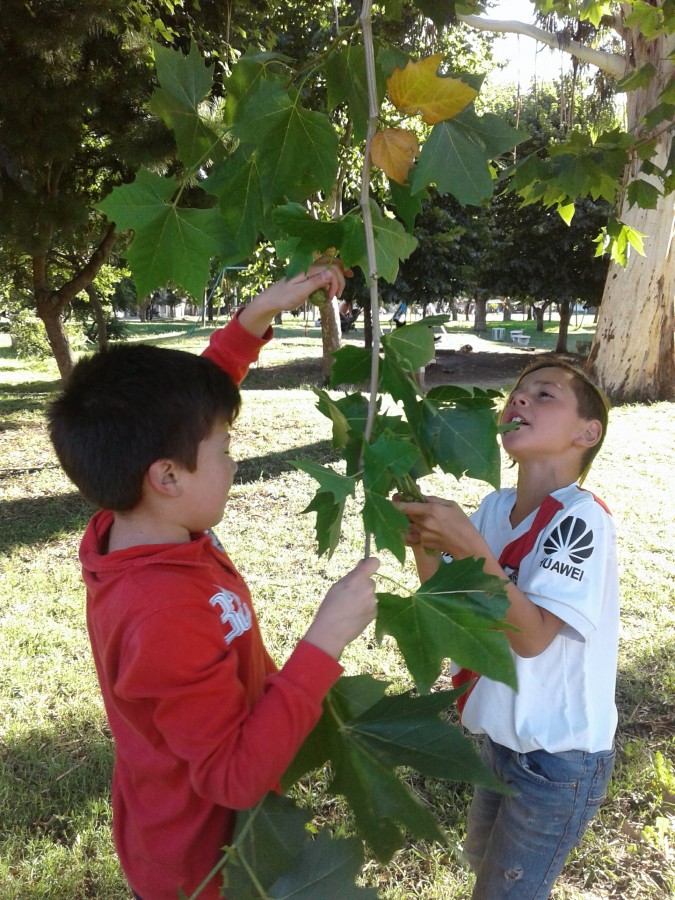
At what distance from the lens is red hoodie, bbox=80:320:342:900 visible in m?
0.93

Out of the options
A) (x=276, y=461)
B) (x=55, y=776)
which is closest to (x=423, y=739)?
(x=55, y=776)

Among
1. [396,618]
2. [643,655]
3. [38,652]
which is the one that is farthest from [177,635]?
[643,655]

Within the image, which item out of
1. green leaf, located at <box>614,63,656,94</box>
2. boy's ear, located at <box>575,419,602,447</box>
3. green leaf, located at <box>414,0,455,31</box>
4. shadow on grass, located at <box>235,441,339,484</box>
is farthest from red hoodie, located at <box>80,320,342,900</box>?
shadow on grass, located at <box>235,441,339,484</box>

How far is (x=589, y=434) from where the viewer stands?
1591 mm

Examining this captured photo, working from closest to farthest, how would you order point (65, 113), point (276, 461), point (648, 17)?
point (648, 17) < point (65, 113) < point (276, 461)

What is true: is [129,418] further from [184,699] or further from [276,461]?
[276,461]

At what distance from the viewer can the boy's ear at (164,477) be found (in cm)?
111

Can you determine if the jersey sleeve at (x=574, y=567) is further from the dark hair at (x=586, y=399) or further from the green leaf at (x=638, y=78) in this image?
the green leaf at (x=638, y=78)

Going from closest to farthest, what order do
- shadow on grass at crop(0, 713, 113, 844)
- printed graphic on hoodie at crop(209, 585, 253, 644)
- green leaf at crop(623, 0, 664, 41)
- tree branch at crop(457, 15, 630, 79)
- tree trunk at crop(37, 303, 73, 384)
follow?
printed graphic on hoodie at crop(209, 585, 253, 644) → green leaf at crop(623, 0, 664, 41) → shadow on grass at crop(0, 713, 113, 844) → tree trunk at crop(37, 303, 73, 384) → tree branch at crop(457, 15, 630, 79)

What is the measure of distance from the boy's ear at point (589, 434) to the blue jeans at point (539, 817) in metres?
0.65

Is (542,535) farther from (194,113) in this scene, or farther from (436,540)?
(194,113)

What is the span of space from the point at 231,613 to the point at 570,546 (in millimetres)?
655

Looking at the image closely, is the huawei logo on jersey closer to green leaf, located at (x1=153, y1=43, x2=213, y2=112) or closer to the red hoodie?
the red hoodie

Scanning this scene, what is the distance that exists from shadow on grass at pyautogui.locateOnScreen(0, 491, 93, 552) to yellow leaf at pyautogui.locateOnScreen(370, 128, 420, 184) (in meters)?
4.46
